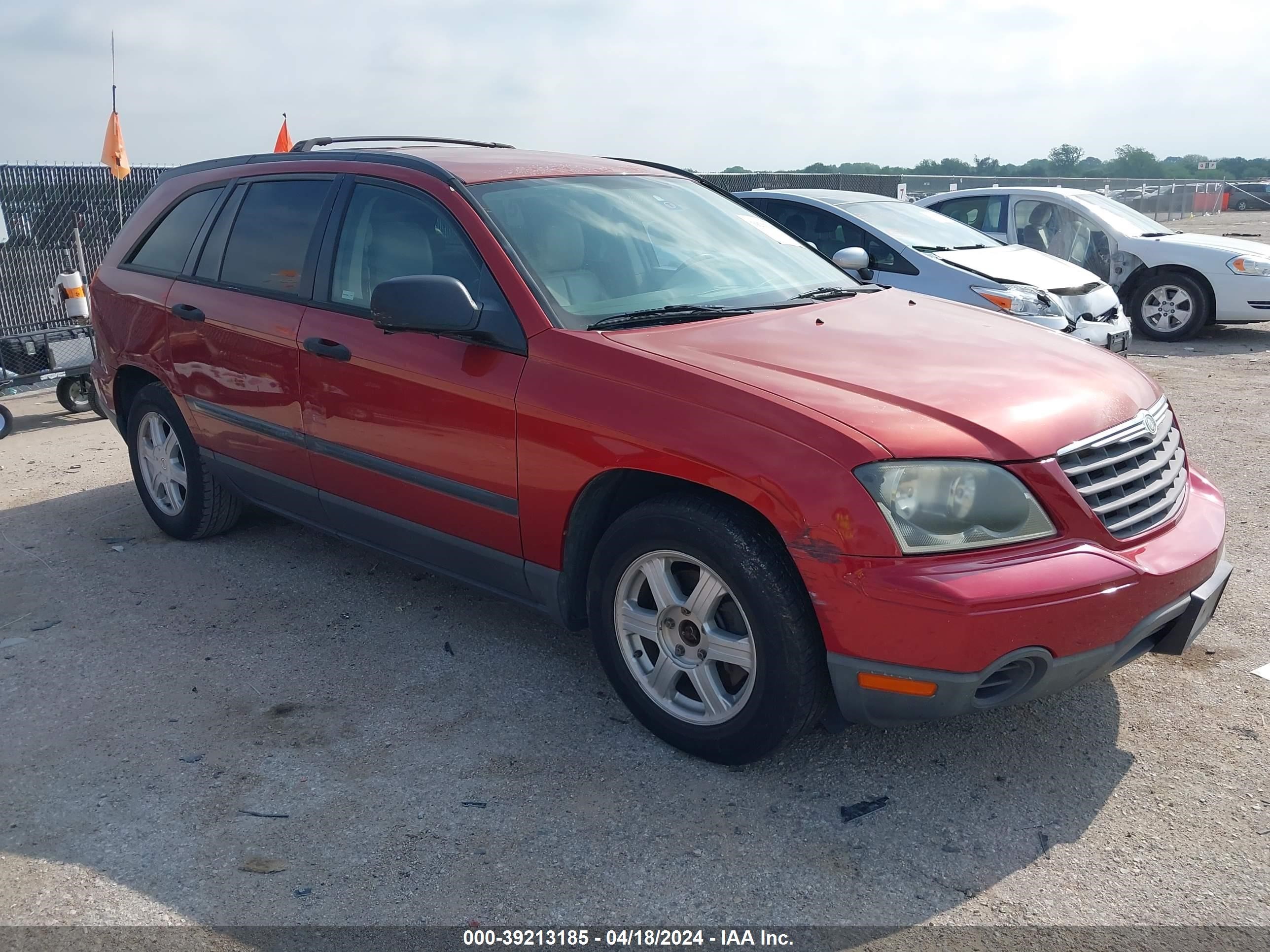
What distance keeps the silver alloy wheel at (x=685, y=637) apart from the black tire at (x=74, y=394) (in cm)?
696

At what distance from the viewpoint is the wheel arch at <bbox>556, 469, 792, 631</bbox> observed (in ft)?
10.8

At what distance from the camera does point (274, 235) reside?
4.55 metres

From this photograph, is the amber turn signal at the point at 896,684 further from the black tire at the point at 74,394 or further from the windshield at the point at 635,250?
the black tire at the point at 74,394

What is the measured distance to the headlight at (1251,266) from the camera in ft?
35.5

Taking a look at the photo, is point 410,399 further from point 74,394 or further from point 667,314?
point 74,394

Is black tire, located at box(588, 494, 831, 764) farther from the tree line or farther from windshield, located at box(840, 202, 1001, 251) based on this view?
the tree line

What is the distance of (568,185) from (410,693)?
2009 mm

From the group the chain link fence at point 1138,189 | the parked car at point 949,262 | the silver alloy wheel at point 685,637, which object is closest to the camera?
the silver alloy wheel at point 685,637

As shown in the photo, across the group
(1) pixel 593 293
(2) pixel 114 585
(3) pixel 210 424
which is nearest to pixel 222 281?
(3) pixel 210 424

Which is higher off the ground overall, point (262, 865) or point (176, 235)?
point (176, 235)

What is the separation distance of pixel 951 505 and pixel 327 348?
2.45m

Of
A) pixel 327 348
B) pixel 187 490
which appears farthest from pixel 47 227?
pixel 327 348

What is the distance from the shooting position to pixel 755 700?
3.02m

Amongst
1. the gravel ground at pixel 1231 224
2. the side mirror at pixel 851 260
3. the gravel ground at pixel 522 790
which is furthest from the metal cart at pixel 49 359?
the gravel ground at pixel 1231 224
